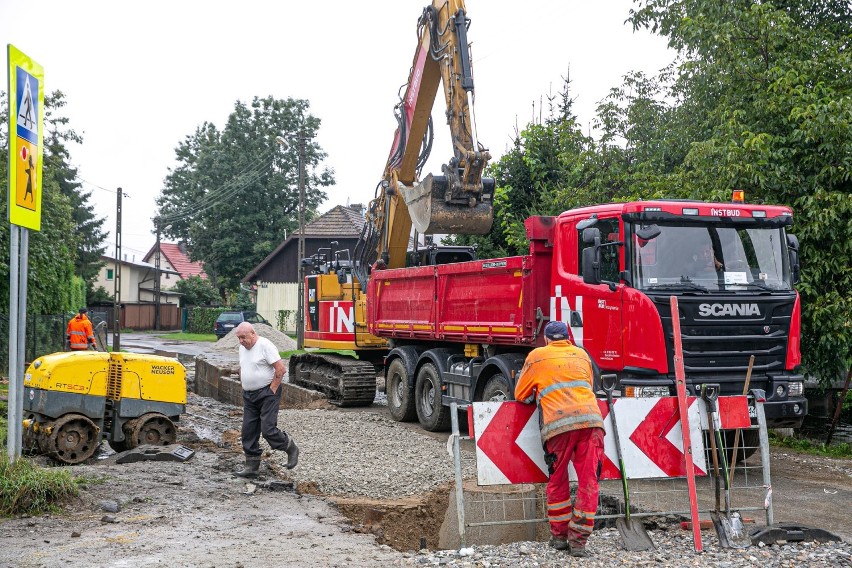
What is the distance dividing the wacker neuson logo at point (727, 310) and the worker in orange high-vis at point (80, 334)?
15569 millimetres

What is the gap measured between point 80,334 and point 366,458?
1268cm

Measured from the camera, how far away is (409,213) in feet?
50.8

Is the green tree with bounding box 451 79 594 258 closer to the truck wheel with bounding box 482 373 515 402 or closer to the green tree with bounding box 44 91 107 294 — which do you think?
A: the truck wheel with bounding box 482 373 515 402

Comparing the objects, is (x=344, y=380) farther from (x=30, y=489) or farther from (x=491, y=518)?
(x=30, y=489)

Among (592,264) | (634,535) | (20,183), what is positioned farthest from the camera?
(592,264)

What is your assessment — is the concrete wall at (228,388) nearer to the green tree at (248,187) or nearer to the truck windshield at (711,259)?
the truck windshield at (711,259)

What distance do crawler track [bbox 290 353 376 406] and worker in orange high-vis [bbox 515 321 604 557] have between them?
10.0 metres

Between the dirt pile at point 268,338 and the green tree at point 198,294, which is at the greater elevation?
the green tree at point 198,294

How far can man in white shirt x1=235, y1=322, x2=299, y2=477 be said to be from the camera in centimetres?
1001

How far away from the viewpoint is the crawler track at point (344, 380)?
17047mm

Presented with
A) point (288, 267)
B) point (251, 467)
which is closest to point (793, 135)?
point (251, 467)

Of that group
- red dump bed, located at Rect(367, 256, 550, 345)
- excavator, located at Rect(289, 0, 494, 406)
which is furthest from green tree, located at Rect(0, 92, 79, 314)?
red dump bed, located at Rect(367, 256, 550, 345)

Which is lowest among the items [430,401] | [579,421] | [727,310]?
[430,401]

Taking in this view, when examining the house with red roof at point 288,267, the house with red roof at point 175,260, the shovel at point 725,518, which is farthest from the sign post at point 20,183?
the house with red roof at point 175,260
